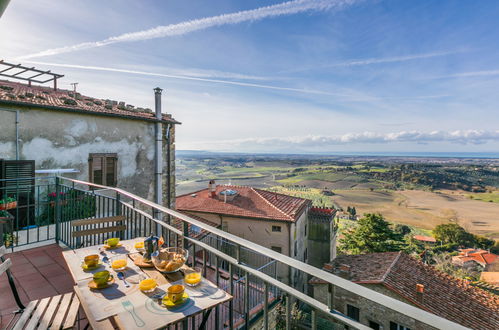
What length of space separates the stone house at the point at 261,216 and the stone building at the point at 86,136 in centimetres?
579

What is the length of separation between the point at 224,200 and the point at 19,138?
1289 cm

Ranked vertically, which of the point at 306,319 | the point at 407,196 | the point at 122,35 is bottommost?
the point at 407,196

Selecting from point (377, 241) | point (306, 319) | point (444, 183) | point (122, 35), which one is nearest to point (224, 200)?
point (306, 319)

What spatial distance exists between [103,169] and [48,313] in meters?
8.77

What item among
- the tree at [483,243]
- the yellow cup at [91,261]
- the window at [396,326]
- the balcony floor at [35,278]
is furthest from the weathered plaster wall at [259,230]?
the tree at [483,243]

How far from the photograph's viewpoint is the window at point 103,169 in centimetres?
956

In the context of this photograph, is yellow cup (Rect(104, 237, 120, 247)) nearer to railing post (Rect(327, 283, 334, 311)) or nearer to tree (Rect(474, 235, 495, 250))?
railing post (Rect(327, 283, 334, 311))

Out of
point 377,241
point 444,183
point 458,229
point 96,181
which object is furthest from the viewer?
point 444,183

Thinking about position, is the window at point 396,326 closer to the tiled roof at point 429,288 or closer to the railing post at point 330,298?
the tiled roof at point 429,288

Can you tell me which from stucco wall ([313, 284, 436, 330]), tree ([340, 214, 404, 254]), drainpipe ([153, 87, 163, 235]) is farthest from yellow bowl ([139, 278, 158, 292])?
tree ([340, 214, 404, 254])

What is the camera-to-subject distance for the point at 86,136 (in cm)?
949

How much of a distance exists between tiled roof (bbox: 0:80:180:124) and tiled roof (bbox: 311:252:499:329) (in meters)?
12.5

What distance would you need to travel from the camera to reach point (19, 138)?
788 centimetres

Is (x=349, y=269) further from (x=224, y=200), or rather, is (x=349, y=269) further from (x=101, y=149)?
(x=101, y=149)
